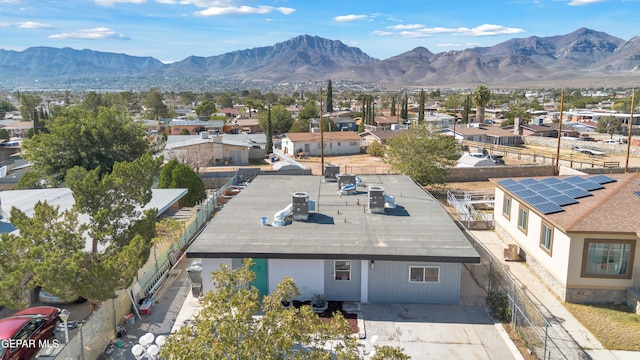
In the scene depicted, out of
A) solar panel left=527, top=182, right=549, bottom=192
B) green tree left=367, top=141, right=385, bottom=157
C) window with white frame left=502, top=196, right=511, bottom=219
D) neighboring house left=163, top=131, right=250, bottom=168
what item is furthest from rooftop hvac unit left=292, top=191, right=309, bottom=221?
green tree left=367, top=141, right=385, bottom=157

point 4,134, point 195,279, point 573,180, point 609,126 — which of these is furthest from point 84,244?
point 609,126

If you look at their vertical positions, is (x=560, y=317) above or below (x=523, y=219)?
below

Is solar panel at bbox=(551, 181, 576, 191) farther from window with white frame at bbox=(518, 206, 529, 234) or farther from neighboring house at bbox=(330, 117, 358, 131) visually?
neighboring house at bbox=(330, 117, 358, 131)

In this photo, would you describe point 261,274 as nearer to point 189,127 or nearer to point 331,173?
point 331,173

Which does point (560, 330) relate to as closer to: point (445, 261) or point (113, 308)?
point (445, 261)

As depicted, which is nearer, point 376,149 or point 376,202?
point 376,202

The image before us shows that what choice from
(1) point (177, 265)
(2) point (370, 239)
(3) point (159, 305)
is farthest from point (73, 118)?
(2) point (370, 239)

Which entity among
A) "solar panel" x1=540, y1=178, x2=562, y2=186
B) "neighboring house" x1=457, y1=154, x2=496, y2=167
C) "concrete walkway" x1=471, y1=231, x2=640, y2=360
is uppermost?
"solar panel" x1=540, y1=178, x2=562, y2=186
